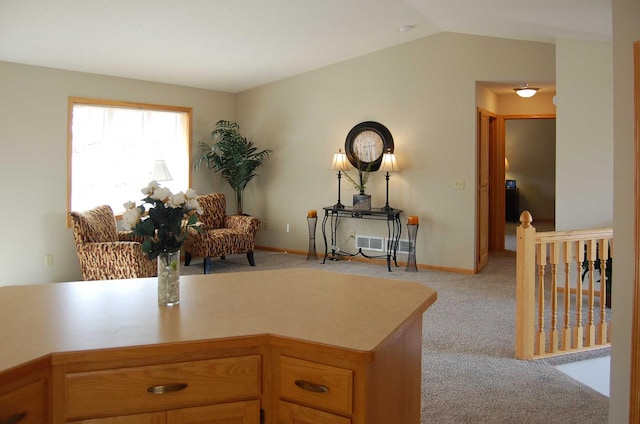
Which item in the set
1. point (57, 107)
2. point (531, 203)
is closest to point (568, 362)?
point (57, 107)

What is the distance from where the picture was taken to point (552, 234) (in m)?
3.77

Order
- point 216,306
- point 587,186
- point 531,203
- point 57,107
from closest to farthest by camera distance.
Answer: point 216,306
point 587,186
point 57,107
point 531,203

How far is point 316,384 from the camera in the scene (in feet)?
5.09

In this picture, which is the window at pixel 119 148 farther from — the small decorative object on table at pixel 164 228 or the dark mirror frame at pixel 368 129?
the small decorative object on table at pixel 164 228

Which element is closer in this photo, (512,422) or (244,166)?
(512,422)

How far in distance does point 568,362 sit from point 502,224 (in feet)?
16.0

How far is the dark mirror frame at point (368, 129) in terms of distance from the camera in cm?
711

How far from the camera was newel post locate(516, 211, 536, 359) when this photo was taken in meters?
3.67

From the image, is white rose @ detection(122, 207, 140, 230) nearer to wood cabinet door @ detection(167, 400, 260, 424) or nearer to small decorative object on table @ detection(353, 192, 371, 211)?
wood cabinet door @ detection(167, 400, 260, 424)

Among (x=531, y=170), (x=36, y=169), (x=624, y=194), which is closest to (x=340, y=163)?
(x=36, y=169)

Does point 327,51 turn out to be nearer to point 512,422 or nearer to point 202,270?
point 202,270

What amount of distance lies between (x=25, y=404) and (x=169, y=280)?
2.06 ft

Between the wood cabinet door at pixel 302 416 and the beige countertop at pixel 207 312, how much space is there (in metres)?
0.21

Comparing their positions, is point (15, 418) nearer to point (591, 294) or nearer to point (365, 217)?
point (591, 294)
